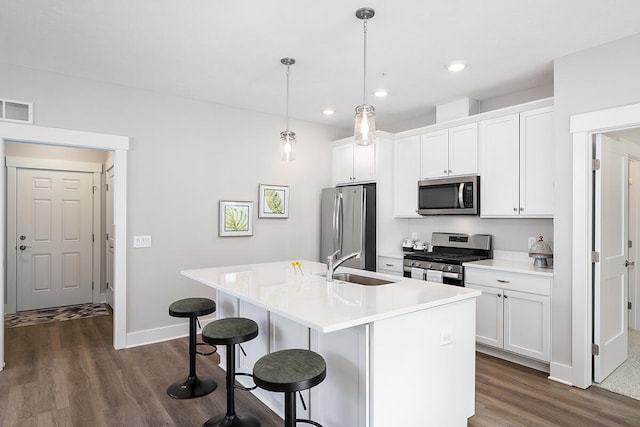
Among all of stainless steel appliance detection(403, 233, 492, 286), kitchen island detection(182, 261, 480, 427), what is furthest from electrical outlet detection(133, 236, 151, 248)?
stainless steel appliance detection(403, 233, 492, 286)

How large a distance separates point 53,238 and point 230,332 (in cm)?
443

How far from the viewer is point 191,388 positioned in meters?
2.89

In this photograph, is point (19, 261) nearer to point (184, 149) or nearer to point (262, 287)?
point (184, 149)

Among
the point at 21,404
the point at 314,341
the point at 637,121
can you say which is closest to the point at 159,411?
the point at 21,404

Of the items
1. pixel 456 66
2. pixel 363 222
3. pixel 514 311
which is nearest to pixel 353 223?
pixel 363 222

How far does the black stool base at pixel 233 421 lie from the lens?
237cm

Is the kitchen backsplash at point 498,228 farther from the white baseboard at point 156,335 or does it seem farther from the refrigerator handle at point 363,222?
the white baseboard at point 156,335

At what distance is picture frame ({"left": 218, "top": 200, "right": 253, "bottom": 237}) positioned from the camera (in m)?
4.47

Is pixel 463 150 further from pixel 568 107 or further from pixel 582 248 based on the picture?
pixel 582 248

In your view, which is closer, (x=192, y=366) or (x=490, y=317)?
(x=192, y=366)

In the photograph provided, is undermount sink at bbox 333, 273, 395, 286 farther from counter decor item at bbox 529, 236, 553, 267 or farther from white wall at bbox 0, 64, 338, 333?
white wall at bbox 0, 64, 338, 333

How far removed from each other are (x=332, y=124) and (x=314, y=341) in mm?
3714

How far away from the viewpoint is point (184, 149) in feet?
13.9

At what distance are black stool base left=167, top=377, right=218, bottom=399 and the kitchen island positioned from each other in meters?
0.64
